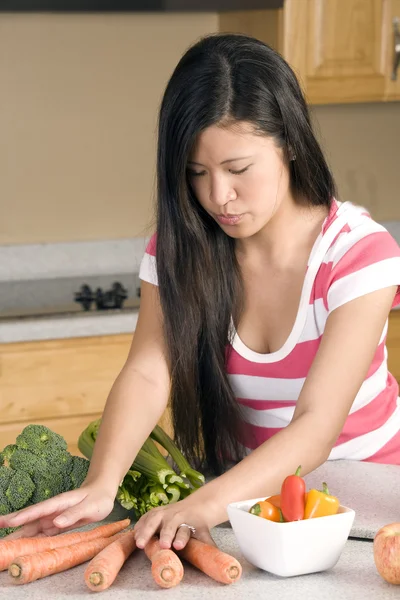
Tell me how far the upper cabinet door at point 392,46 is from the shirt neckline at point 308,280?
1814mm

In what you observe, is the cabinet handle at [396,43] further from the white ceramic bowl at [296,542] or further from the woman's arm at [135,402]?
the white ceramic bowl at [296,542]

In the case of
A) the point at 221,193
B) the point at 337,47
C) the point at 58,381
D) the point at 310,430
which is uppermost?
the point at 337,47

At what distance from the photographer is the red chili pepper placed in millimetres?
1177

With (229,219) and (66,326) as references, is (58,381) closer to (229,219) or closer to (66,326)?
(66,326)

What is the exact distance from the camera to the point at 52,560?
→ 1226 millimetres

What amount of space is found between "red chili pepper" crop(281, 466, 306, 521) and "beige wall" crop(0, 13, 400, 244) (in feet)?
8.31

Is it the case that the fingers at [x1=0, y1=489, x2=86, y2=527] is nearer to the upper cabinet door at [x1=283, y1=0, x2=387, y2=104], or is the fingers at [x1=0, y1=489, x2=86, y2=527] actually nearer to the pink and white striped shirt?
the pink and white striped shirt

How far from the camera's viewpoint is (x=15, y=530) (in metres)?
1.41

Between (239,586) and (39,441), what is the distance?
0.44 meters

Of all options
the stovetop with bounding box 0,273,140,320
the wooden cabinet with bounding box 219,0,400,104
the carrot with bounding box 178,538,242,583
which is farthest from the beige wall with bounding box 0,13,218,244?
the carrot with bounding box 178,538,242,583

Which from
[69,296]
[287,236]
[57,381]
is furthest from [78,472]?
[69,296]

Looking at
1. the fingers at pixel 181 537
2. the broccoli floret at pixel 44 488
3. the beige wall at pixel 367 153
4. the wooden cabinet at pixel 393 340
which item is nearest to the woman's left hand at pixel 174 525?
the fingers at pixel 181 537

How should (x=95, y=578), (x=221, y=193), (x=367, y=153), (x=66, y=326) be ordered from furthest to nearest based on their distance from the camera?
(x=367, y=153) → (x=66, y=326) → (x=221, y=193) → (x=95, y=578)

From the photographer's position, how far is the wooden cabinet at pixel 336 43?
3234 mm
